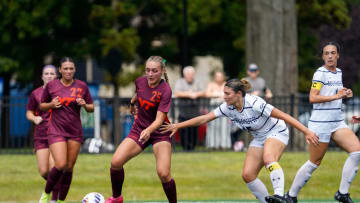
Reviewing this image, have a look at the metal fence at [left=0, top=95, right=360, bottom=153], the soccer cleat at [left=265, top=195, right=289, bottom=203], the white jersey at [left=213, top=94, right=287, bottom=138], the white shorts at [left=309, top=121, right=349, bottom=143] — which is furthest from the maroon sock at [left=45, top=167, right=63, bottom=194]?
the metal fence at [left=0, top=95, right=360, bottom=153]

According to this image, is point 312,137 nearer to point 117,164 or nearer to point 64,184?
point 117,164

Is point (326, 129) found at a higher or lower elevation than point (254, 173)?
higher

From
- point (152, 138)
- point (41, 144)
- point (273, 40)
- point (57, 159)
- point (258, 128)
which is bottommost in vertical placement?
point (57, 159)

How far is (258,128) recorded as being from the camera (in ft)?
35.1

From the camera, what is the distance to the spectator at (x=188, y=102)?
18938 mm

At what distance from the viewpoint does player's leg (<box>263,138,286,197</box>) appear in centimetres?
1025

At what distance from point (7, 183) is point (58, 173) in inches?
180

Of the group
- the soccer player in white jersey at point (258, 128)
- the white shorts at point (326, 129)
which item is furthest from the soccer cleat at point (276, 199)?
the white shorts at point (326, 129)

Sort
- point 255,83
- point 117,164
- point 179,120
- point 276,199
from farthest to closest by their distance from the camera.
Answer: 1. point 179,120
2. point 255,83
3. point 117,164
4. point 276,199

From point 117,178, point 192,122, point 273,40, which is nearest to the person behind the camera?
point 192,122

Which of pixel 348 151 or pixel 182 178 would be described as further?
pixel 182 178

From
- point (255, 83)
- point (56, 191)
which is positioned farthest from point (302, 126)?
point (255, 83)

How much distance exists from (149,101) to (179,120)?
A: 26.5ft

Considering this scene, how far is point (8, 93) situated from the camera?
114ft
